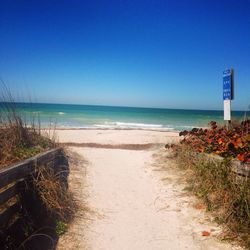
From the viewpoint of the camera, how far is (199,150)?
232 inches

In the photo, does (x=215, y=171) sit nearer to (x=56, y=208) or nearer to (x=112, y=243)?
(x=112, y=243)

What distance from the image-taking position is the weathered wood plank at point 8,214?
296 centimetres

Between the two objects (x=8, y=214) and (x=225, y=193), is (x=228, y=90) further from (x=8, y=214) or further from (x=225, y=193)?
(x=8, y=214)

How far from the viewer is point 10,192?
3180 mm

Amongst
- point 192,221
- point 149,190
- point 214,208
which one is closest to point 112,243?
point 192,221

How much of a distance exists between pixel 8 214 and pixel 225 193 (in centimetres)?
296

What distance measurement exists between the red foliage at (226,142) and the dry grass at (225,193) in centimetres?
32

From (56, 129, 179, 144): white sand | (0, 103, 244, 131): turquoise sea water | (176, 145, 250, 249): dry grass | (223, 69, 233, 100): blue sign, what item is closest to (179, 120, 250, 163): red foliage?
(176, 145, 250, 249): dry grass

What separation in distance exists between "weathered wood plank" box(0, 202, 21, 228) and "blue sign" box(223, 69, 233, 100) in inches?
219

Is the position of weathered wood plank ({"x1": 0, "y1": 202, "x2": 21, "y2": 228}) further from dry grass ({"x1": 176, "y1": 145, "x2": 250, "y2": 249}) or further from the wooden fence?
dry grass ({"x1": 176, "y1": 145, "x2": 250, "y2": 249})

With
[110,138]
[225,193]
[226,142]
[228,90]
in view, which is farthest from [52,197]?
[110,138]

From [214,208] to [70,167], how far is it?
3.68 metres

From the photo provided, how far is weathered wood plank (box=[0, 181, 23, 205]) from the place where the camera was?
300 centimetres

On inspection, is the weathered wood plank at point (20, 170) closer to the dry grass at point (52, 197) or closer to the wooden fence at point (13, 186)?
the wooden fence at point (13, 186)
